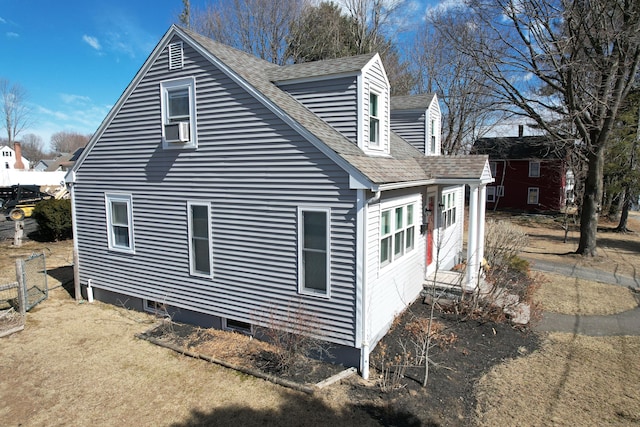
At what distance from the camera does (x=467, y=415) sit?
619 centimetres

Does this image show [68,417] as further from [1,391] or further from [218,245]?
[218,245]

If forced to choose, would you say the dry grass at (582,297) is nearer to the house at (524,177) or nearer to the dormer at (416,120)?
the dormer at (416,120)

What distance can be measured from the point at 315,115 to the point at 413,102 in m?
7.15

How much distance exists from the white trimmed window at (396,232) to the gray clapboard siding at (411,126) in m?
5.05

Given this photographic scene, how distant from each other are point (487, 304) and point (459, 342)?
65.8 inches

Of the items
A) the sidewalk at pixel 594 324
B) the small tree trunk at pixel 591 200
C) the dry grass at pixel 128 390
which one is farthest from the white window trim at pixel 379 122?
the small tree trunk at pixel 591 200

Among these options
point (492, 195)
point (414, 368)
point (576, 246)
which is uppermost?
point (492, 195)

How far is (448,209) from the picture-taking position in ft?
46.0

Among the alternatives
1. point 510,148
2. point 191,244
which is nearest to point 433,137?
point 191,244

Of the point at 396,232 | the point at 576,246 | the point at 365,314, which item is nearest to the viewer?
the point at 365,314

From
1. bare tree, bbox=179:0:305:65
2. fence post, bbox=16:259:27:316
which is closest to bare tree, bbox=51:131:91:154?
bare tree, bbox=179:0:305:65

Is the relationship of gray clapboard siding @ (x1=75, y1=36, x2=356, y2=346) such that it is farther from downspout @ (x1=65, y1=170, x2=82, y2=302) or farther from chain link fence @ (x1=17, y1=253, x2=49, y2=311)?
chain link fence @ (x1=17, y1=253, x2=49, y2=311)

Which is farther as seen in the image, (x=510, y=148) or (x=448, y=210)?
(x=510, y=148)

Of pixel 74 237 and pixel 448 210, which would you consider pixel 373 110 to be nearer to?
pixel 448 210
